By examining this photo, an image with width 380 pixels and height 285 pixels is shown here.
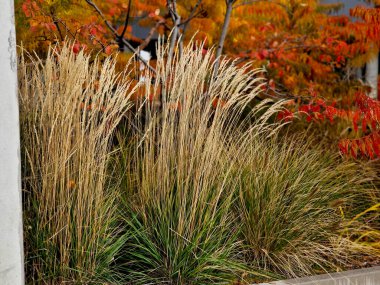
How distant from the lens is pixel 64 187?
5.07 m

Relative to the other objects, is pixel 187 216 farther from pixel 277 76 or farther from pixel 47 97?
pixel 277 76

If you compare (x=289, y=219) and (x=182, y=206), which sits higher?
(x=182, y=206)

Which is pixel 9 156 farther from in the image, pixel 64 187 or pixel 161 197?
pixel 161 197

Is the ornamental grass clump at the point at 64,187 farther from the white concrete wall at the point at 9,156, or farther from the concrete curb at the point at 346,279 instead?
the concrete curb at the point at 346,279

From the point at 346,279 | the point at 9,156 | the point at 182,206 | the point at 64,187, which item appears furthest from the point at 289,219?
the point at 9,156

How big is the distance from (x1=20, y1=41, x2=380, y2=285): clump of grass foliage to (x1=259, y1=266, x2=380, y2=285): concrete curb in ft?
0.43

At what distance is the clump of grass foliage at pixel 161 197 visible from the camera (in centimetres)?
505

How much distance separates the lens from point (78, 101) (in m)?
5.36

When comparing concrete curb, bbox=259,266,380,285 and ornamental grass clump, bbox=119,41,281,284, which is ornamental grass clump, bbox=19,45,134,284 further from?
concrete curb, bbox=259,266,380,285

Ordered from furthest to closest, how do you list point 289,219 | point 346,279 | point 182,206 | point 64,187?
1. point 289,219
2. point 346,279
3. point 182,206
4. point 64,187

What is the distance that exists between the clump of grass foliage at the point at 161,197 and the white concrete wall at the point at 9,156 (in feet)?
2.19

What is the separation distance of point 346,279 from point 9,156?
310 cm

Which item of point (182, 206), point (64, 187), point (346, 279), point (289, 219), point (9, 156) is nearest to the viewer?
point (9, 156)

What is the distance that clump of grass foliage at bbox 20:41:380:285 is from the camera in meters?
5.05
